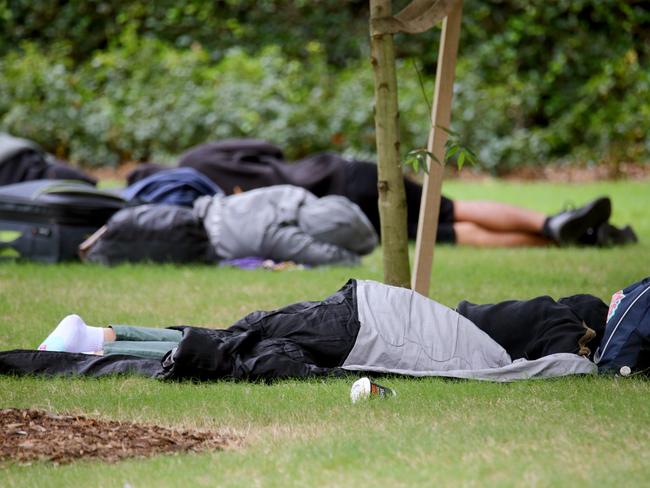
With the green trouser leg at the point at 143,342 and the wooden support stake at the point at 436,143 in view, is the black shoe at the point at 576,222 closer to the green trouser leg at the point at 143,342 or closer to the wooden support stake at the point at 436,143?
the wooden support stake at the point at 436,143

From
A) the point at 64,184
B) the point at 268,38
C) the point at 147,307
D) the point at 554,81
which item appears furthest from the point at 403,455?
the point at 268,38

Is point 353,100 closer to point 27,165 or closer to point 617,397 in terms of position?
point 27,165

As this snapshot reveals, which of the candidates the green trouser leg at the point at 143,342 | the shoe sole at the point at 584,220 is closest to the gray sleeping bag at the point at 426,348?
the green trouser leg at the point at 143,342

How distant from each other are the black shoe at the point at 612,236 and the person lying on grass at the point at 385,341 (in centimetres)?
438

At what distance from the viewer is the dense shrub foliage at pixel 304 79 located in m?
14.7

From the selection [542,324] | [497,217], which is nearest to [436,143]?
[542,324]

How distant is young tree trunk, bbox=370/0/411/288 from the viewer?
17.2ft

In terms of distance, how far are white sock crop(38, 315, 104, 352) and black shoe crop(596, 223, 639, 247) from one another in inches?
203

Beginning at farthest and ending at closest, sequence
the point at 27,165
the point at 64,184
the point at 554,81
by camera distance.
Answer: the point at 554,81 → the point at 27,165 → the point at 64,184

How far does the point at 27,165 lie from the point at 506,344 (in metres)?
5.69

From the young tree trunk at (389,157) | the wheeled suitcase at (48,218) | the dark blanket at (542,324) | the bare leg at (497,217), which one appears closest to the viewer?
the dark blanket at (542,324)

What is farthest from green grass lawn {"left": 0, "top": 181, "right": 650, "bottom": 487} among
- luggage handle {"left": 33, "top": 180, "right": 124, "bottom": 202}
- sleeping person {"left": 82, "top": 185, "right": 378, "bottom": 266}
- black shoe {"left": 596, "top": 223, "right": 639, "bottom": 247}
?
black shoe {"left": 596, "top": 223, "right": 639, "bottom": 247}

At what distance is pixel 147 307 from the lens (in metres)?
6.31

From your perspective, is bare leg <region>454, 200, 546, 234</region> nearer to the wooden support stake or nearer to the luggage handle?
the luggage handle
